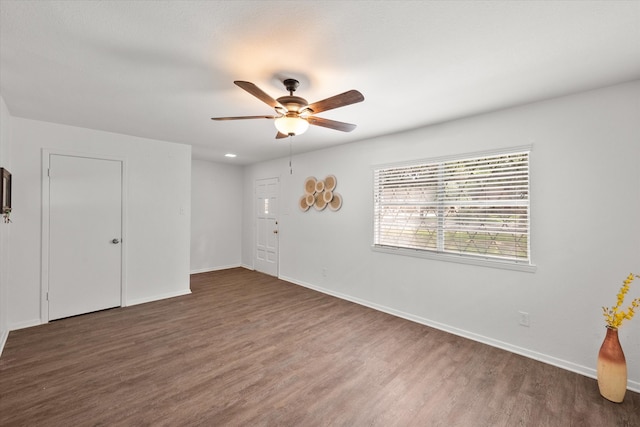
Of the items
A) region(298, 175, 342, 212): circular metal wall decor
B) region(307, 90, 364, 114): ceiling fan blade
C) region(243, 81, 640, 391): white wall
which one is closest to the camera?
region(307, 90, 364, 114): ceiling fan blade

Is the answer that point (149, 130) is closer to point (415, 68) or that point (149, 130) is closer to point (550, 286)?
point (415, 68)

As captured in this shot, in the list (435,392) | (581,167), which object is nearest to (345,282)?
(435,392)

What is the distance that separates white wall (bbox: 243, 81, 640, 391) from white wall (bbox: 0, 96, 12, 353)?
10.9ft

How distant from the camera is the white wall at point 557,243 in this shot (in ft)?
7.34

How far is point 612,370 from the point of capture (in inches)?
80.0

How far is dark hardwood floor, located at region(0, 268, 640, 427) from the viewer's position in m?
1.89

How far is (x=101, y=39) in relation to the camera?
1.68 metres

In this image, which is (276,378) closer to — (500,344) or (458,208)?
(500,344)

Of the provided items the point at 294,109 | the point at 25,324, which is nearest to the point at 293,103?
the point at 294,109

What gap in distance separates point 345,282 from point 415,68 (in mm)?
3221

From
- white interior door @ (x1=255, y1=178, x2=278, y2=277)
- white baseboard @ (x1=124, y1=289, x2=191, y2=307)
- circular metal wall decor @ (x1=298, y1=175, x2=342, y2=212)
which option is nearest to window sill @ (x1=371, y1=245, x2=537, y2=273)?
circular metal wall decor @ (x1=298, y1=175, x2=342, y2=212)

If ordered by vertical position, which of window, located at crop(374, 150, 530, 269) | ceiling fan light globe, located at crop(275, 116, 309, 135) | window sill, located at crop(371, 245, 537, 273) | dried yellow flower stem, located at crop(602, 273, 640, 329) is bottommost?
dried yellow flower stem, located at crop(602, 273, 640, 329)

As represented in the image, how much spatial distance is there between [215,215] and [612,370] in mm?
6298

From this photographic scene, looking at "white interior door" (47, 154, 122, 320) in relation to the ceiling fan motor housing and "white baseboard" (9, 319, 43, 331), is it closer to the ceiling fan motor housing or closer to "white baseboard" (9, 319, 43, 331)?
"white baseboard" (9, 319, 43, 331)
